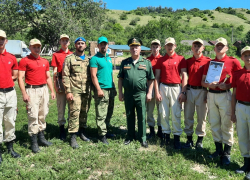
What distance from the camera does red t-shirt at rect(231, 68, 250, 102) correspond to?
130 inches

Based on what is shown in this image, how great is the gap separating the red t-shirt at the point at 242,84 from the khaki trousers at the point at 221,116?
0.31 metres

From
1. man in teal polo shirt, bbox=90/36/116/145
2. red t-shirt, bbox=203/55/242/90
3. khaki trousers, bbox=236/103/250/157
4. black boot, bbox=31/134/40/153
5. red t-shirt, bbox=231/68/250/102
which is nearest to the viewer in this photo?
red t-shirt, bbox=231/68/250/102

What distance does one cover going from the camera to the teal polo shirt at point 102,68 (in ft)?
14.5

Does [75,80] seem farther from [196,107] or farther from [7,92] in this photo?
[196,107]

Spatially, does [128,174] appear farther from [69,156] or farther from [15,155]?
[15,155]

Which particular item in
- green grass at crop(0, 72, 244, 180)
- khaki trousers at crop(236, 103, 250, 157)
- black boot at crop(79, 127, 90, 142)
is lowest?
green grass at crop(0, 72, 244, 180)

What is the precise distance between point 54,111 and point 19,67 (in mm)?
3432

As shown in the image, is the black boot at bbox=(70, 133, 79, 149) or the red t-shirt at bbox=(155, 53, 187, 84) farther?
the black boot at bbox=(70, 133, 79, 149)

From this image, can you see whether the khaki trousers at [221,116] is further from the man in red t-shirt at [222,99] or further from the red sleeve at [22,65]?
the red sleeve at [22,65]

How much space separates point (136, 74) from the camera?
4.29 meters

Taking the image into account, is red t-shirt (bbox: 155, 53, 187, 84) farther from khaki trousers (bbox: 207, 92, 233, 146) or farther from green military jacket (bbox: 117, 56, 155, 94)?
khaki trousers (bbox: 207, 92, 233, 146)

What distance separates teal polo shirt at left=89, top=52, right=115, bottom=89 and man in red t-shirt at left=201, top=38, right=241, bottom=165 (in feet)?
6.29

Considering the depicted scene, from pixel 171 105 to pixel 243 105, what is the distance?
1.37 m

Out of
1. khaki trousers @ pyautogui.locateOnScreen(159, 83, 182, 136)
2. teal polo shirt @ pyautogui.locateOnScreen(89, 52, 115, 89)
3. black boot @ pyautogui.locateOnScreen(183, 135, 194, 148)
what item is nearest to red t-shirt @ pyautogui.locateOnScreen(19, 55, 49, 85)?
teal polo shirt @ pyautogui.locateOnScreen(89, 52, 115, 89)
